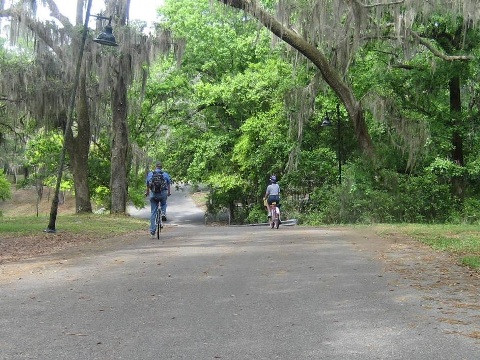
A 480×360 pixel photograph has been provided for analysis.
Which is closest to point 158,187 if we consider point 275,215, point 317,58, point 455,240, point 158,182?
point 158,182

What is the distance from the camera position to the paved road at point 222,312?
4391 millimetres

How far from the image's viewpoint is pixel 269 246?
1170cm

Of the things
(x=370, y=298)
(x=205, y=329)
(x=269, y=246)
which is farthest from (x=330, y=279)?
(x=269, y=246)

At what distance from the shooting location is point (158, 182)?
13133mm

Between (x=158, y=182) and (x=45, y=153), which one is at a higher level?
(x=45, y=153)

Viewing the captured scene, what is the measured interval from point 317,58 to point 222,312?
49.6 ft

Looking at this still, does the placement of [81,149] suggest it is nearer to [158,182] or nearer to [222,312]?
[158,182]

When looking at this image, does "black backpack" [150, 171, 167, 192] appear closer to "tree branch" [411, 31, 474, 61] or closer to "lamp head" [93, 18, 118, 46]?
"lamp head" [93, 18, 118, 46]

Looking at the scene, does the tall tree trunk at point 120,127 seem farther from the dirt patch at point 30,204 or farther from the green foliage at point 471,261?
the dirt patch at point 30,204

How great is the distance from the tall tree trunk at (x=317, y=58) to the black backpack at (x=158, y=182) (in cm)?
608

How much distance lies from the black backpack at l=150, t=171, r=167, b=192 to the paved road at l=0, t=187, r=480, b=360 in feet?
12.2

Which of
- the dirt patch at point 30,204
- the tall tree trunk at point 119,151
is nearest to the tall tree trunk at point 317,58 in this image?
the tall tree trunk at point 119,151

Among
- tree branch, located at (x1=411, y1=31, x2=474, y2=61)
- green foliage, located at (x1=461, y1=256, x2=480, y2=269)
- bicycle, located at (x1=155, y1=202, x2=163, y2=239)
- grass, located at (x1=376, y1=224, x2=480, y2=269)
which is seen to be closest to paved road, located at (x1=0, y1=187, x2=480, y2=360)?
green foliage, located at (x1=461, y1=256, x2=480, y2=269)

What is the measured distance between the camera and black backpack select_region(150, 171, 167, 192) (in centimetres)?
1312
